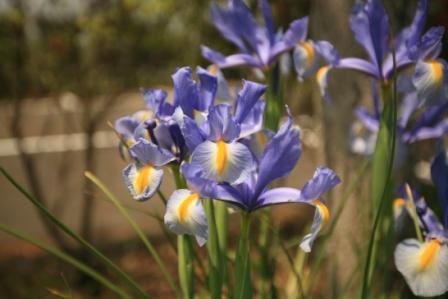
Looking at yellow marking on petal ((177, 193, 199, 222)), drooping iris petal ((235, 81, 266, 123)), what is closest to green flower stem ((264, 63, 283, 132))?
drooping iris petal ((235, 81, 266, 123))

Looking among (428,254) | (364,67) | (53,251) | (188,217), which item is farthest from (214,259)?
(364,67)

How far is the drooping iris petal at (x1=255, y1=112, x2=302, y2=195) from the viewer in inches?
35.8

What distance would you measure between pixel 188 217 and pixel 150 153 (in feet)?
0.43

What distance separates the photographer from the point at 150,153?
36.0 inches

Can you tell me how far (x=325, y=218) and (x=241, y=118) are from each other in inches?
8.5

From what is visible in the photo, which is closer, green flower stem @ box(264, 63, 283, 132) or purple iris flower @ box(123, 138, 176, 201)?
purple iris flower @ box(123, 138, 176, 201)

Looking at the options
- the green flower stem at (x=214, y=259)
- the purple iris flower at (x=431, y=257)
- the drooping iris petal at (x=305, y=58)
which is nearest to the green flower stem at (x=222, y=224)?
the green flower stem at (x=214, y=259)

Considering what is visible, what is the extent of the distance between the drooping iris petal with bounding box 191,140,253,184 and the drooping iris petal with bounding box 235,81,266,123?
3.3 inches

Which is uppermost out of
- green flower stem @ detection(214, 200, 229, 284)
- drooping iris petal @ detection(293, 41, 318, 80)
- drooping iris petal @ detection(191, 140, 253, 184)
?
drooping iris petal @ detection(293, 41, 318, 80)

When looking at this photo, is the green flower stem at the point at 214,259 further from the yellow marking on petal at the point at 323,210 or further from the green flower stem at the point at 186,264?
the yellow marking on petal at the point at 323,210

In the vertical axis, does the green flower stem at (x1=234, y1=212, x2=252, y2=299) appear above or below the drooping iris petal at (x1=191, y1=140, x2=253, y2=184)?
below

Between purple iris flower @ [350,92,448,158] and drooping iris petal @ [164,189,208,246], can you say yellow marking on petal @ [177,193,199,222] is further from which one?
purple iris flower @ [350,92,448,158]

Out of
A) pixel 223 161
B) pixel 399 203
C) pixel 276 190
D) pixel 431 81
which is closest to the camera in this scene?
pixel 223 161

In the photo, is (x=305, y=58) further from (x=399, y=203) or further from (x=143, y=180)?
(x=143, y=180)
